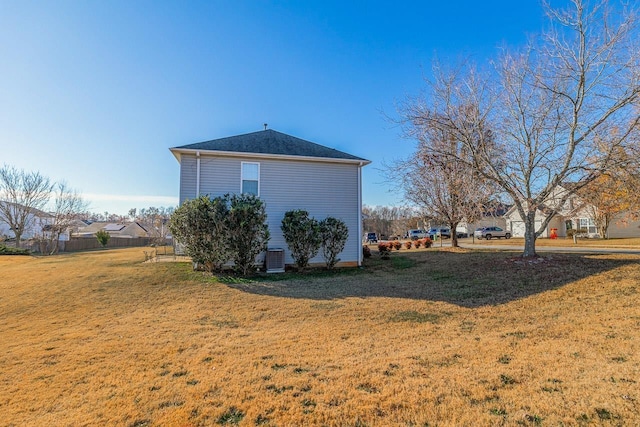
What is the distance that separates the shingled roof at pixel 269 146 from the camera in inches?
464

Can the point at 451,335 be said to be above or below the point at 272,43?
below

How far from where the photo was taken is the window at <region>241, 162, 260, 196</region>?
11862 mm

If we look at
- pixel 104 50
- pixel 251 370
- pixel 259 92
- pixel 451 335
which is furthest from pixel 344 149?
pixel 251 370

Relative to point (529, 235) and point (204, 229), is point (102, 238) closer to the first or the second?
point (204, 229)

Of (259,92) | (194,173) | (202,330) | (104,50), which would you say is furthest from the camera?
(259,92)

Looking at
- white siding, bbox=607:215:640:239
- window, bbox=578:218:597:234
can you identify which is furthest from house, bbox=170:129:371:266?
window, bbox=578:218:597:234

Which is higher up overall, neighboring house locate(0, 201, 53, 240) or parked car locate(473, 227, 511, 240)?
neighboring house locate(0, 201, 53, 240)

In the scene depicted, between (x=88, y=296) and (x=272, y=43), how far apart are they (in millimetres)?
9473

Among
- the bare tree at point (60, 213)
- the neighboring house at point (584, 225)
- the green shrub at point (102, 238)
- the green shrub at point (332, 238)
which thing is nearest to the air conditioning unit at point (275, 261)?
the green shrub at point (332, 238)

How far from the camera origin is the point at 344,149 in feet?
46.7

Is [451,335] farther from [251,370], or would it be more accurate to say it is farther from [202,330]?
[202,330]

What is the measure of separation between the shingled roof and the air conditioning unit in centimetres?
367

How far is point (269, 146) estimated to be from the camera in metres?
12.6

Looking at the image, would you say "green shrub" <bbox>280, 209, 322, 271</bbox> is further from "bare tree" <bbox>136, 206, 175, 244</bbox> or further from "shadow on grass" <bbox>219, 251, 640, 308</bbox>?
"bare tree" <bbox>136, 206, 175, 244</bbox>
